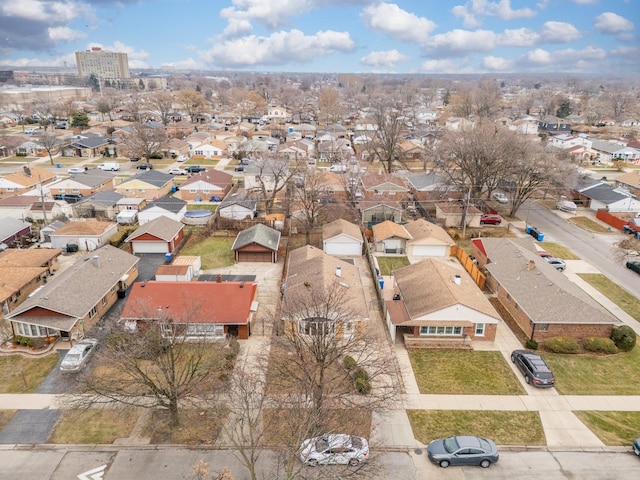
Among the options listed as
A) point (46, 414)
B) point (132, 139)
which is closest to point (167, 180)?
point (132, 139)

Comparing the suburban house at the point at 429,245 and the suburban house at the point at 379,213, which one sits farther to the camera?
the suburban house at the point at 379,213

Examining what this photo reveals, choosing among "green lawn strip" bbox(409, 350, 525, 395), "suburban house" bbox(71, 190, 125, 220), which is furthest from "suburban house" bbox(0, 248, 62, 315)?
"green lawn strip" bbox(409, 350, 525, 395)

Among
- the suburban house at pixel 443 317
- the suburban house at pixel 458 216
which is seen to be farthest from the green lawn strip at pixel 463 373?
the suburban house at pixel 458 216

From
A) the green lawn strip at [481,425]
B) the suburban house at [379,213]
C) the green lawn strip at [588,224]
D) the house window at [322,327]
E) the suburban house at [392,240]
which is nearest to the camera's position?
the green lawn strip at [481,425]

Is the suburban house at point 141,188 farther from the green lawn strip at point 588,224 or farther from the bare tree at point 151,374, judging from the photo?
the green lawn strip at point 588,224

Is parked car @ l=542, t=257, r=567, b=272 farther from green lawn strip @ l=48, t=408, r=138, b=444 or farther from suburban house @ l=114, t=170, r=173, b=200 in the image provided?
suburban house @ l=114, t=170, r=173, b=200

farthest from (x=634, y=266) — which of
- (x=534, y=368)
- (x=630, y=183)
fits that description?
(x=630, y=183)

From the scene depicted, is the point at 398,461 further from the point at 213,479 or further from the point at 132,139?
the point at 132,139
